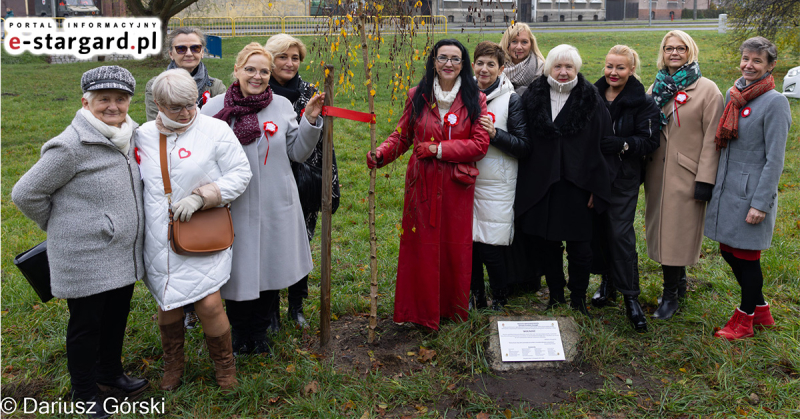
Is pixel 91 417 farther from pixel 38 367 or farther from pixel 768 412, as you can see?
pixel 768 412

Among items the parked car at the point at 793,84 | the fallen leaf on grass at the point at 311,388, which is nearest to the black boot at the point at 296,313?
the fallen leaf on grass at the point at 311,388

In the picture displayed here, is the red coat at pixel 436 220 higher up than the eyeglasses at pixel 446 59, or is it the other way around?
the eyeglasses at pixel 446 59

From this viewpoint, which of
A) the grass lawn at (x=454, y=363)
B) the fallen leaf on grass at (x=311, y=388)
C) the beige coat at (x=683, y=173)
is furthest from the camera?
the beige coat at (x=683, y=173)

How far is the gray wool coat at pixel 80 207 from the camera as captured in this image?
310 cm

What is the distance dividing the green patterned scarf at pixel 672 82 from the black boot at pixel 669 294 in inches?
46.0

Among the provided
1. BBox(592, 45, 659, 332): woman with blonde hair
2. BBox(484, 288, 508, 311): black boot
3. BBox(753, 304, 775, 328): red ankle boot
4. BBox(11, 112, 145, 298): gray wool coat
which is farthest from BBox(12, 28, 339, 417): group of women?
BBox(753, 304, 775, 328): red ankle boot

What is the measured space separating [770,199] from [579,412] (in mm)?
1941

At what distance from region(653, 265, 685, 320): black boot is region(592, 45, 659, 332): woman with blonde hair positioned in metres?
0.30

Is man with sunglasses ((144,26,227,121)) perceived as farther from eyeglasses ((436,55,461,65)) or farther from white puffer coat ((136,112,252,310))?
eyeglasses ((436,55,461,65))

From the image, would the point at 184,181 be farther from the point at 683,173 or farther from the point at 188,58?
the point at 683,173

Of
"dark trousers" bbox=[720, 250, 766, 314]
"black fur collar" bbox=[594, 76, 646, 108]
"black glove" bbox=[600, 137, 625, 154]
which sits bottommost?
"dark trousers" bbox=[720, 250, 766, 314]

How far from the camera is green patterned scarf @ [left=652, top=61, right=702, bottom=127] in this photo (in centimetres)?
432

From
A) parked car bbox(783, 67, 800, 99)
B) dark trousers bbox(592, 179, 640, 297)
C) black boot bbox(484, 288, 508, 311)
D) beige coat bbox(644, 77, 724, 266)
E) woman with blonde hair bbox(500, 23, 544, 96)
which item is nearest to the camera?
beige coat bbox(644, 77, 724, 266)

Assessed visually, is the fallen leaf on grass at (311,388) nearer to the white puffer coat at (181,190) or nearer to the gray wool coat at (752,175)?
the white puffer coat at (181,190)
